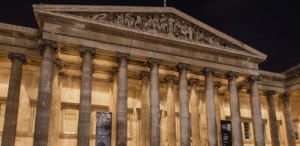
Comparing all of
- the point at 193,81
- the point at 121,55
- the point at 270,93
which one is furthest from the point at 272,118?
the point at 121,55

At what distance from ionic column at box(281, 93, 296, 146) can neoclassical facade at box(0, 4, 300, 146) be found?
0.56 meters

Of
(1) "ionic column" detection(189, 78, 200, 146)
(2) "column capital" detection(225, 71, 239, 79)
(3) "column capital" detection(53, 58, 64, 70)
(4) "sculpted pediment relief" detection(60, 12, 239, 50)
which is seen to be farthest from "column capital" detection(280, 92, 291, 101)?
(3) "column capital" detection(53, 58, 64, 70)

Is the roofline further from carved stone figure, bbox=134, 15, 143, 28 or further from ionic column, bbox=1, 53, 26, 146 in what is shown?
carved stone figure, bbox=134, 15, 143, 28

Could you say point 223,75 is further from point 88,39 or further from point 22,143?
point 22,143

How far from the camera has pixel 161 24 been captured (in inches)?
1112

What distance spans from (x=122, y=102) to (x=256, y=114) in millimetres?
14055

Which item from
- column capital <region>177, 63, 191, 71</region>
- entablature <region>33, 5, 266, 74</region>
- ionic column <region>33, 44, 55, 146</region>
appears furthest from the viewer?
column capital <region>177, 63, 191, 71</region>

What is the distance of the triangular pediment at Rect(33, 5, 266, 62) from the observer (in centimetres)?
2484

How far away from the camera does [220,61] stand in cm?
3041

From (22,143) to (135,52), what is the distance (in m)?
12.3

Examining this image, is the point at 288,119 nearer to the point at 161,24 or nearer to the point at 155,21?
the point at 161,24

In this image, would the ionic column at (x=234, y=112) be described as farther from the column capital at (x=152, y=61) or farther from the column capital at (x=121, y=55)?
the column capital at (x=121, y=55)

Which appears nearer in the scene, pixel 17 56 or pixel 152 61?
pixel 17 56

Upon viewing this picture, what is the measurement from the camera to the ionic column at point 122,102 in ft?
78.7
